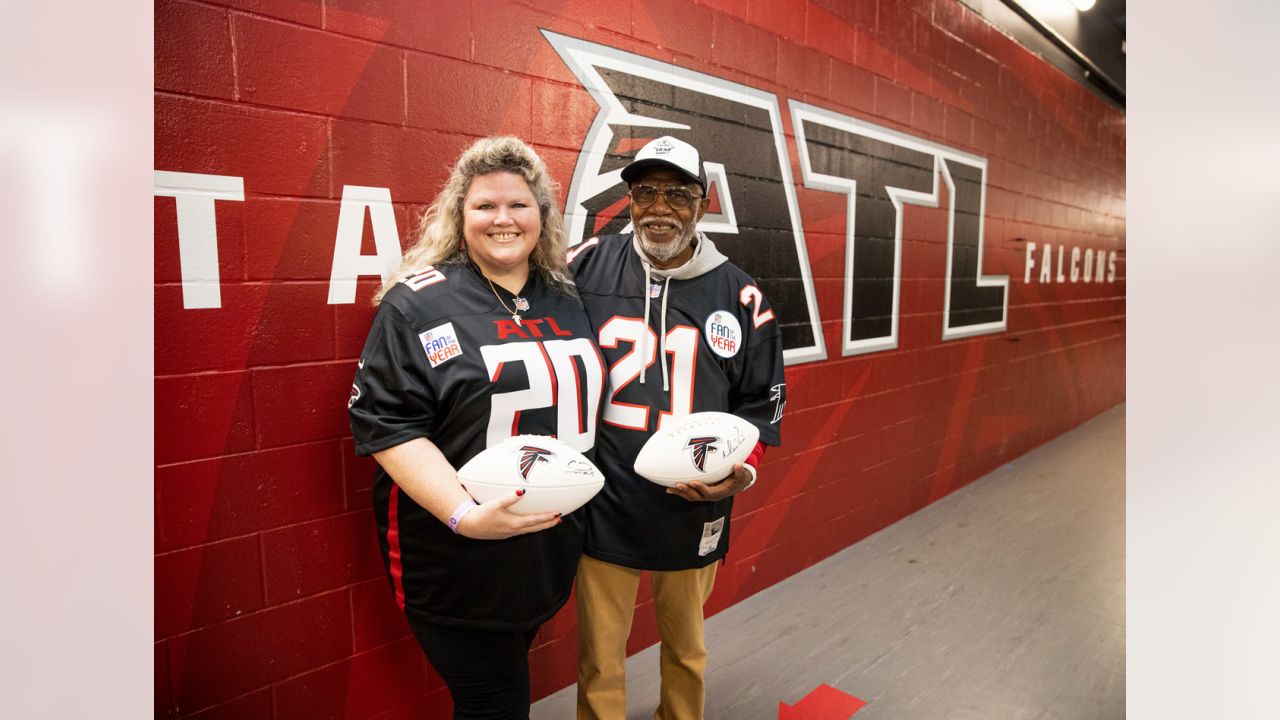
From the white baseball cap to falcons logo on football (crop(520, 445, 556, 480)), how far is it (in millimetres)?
595

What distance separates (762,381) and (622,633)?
2.02 ft

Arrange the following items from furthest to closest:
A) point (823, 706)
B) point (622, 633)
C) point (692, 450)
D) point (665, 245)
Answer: point (823, 706)
point (622, 633)
point (665, 245)
point (692, 450)

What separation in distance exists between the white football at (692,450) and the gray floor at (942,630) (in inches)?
35.8

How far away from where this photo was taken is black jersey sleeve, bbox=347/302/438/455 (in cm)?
112

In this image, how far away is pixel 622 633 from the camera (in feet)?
5.06

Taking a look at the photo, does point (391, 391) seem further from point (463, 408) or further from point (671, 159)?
point (671, 159)

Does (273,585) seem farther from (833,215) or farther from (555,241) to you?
(833,215)

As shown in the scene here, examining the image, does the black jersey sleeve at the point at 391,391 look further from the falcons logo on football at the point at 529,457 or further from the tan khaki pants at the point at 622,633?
the tan khaki pants at the point at 622,633

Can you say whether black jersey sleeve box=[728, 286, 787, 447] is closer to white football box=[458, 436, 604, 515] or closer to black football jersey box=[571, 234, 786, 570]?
black football jersey box=[571, 234, 786, 570]

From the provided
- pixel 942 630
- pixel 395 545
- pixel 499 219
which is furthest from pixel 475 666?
pixel 942 630

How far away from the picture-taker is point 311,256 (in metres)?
1.45

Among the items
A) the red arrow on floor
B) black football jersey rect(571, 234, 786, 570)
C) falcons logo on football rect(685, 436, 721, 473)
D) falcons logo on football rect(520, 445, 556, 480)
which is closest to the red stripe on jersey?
falcons logo on football rect(520, 445, 556, 480)
